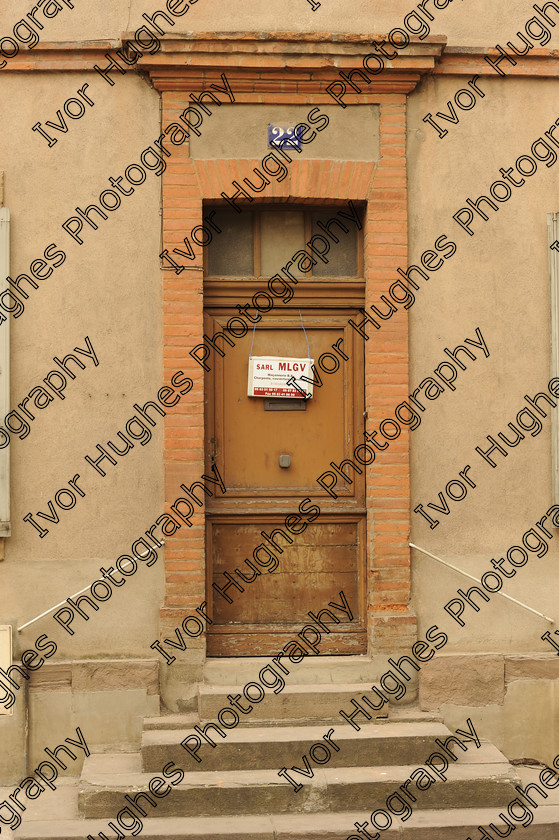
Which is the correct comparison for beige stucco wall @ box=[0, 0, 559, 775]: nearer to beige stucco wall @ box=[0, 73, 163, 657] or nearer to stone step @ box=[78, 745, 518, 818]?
beige stucco wall @ box=[0, 73, 163, 657]

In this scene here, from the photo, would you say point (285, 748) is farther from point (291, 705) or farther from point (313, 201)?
point (313, 201)

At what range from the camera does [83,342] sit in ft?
20.4

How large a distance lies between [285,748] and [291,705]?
36 centimetres

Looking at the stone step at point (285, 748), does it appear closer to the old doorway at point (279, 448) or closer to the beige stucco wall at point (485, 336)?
the old doorway at point (279, 448)

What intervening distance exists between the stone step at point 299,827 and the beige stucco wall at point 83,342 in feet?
3.90

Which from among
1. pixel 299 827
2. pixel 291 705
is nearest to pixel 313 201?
pixel 291 705

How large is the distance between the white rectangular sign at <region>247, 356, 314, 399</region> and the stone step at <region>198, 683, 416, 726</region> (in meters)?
1.91

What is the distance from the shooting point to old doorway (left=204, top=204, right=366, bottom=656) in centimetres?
646

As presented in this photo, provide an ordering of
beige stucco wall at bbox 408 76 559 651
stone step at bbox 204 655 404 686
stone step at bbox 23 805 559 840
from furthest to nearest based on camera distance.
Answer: beige stucco wall at bbox 408 76 559 651, stone step at bbox 204 655 404 686, stone step at bbox 23 805 559 840

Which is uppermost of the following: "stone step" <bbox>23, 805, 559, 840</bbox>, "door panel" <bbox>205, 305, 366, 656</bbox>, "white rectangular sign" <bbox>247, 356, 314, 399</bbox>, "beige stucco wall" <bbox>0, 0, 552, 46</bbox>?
"beige stucco wall" <bbox>0, 0, 552, 46</bbox>

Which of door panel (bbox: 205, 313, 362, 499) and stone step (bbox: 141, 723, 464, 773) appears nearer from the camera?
stone step (bbox: 141, 723, 464, 773)

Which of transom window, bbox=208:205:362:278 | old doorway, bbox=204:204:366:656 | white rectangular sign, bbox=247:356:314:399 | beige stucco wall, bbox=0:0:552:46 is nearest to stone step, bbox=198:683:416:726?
old doorway, bbox=204:204:366:656

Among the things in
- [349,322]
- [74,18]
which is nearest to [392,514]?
[349,322]

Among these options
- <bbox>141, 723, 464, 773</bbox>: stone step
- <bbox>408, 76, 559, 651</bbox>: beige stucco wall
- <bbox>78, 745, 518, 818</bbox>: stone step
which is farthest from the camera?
<bbox>408, 76, 559, 651</bbox>: beige stucco wall
